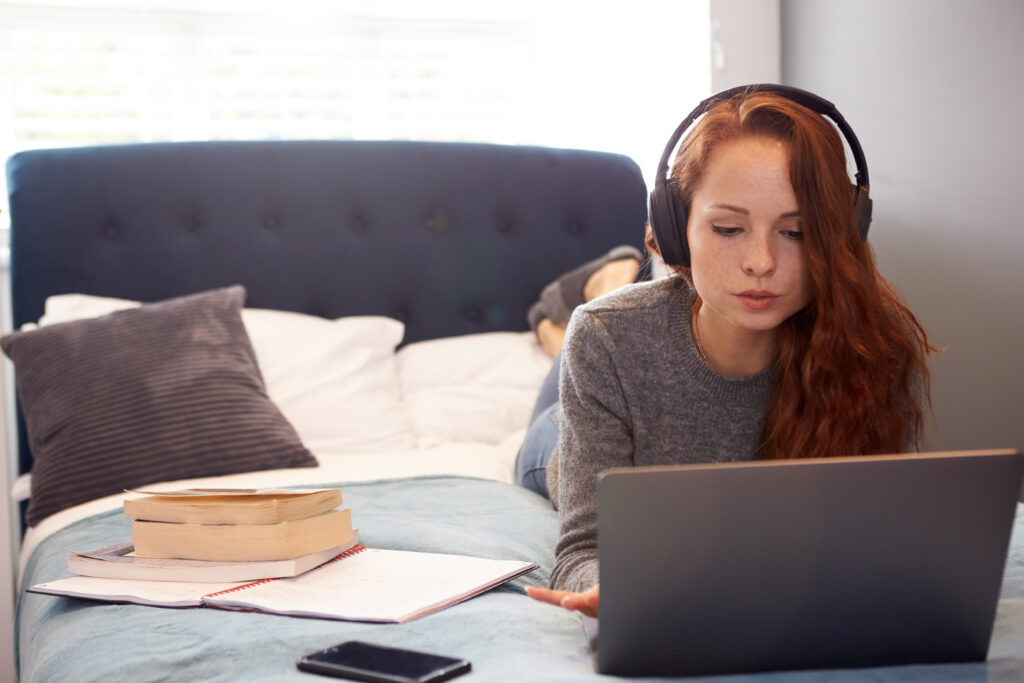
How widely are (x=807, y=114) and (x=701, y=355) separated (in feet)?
0.95

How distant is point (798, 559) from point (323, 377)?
1.53m

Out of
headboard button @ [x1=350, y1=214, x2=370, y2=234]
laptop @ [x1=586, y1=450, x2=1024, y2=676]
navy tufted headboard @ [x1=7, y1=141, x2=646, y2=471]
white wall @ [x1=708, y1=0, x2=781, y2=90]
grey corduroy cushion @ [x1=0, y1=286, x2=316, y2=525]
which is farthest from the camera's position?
white wall @ [x1=708, y1=0, x2=781, y2=90]

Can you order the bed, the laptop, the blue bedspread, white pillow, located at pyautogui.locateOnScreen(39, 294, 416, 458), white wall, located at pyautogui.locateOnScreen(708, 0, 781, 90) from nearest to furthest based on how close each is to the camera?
the laptop < the blue bedspread < the bed < white pillow, located at pyautogui.locateOnScreen(39, 294, 416, 458) < white wall, located at pyautogui.locateOnScreen(708, 0, 781, 90)

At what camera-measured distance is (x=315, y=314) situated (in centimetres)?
236

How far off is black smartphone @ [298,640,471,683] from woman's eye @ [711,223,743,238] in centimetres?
49

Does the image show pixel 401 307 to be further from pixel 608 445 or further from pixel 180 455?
pixel 608 445

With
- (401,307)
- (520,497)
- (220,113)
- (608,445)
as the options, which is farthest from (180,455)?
(220,113)

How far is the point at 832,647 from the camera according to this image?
2.34 feet

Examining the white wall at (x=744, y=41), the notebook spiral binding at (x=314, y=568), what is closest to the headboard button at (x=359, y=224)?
the white wall at (x=744, y=41)

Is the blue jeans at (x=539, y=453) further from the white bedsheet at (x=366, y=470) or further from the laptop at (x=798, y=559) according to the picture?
the laptop at (x=798, y=559)

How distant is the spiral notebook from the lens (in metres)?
0.95


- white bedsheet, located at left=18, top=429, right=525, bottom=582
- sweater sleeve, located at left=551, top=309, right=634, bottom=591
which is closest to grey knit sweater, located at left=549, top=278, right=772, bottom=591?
sweater sleeve, located at left=551, top=309, right=634, bottom=591

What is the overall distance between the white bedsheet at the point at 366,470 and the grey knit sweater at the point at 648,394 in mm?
692

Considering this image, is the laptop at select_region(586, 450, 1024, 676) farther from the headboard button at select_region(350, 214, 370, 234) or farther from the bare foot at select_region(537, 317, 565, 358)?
the headboard button at select_region(350, 214, 370, 234)
